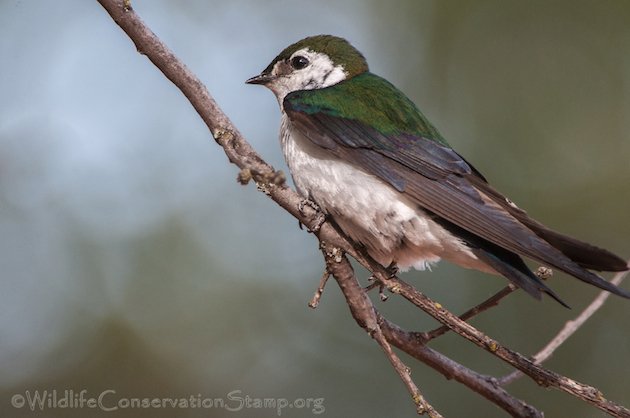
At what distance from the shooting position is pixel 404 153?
3857mm

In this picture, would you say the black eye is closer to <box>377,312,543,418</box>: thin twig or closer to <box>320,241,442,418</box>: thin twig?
<box>320,241,442,418</box>: thin twig

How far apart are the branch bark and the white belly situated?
0.26 m

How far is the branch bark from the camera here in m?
2.80

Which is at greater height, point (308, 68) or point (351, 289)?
point (308, 68)

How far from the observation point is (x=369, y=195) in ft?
12.2

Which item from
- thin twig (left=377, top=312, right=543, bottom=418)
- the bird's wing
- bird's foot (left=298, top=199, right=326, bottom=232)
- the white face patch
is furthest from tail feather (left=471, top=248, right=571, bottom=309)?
the white face patch

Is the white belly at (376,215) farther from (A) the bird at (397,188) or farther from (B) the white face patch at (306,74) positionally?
(B) the white face patch at (306,74)

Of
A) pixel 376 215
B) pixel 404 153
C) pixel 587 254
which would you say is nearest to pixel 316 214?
pixel 376 215

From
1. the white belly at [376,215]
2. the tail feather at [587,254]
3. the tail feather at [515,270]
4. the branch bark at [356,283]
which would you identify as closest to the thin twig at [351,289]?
the branch bark at [356,283]

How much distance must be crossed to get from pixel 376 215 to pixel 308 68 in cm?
129

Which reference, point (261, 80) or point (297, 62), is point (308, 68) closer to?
point (297, 62)

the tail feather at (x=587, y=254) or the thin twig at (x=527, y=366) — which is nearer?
the thin twig at (x=527, y=366)

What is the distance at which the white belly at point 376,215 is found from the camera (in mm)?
3668

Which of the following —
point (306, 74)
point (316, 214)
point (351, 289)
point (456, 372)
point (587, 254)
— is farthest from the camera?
point (306, 74)
